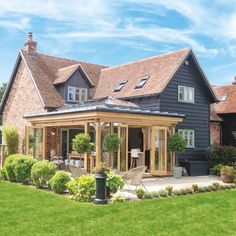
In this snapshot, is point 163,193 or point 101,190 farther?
point 163,193

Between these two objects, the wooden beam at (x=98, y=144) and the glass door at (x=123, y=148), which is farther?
the glass door at (x=123, y=148)

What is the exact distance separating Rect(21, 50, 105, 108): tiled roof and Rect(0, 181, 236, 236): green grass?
12.6 meters

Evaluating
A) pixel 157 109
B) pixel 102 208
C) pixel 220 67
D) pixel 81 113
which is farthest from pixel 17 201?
pixel 220 67

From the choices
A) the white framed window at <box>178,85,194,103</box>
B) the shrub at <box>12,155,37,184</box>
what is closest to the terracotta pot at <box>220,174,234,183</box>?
the white framed window at <box>178,85,194,103</box>

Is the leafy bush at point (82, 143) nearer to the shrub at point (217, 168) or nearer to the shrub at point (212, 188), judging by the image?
the shrub at point (212, 188)

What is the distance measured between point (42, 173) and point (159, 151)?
23.2 ft

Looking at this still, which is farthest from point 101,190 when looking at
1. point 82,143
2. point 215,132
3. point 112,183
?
point 215,132

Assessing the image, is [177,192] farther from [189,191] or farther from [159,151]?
[159,151]

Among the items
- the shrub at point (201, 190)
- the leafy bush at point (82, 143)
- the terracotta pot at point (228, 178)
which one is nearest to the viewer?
the shrub at point (201, 190)

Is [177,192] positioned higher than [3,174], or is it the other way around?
[3,174]

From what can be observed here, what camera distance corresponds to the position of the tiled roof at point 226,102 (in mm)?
28625

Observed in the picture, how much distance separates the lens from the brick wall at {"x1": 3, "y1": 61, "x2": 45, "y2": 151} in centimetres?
2497

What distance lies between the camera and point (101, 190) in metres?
11.0

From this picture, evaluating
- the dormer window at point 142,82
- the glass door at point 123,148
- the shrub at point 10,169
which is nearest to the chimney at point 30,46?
the dormer window at point 142,82
